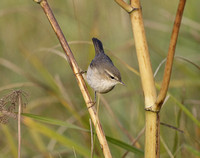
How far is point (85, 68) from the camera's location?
142 inches

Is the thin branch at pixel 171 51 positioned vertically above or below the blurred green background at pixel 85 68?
below

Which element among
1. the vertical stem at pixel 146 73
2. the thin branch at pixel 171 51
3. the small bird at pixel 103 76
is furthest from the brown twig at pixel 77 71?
the small bird at pixel 103 76

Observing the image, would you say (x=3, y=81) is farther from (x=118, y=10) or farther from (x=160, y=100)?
(x=160, y=100)

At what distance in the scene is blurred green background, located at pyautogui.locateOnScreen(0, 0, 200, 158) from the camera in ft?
10.7

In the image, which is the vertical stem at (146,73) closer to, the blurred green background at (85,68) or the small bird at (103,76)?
the blurred green background at (85,68)

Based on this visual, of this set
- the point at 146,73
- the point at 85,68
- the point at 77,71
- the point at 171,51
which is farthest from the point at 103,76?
the point at 171,51

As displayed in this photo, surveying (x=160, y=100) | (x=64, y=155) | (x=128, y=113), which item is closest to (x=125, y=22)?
(x=128, y=113)

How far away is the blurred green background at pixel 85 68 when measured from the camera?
3273mm

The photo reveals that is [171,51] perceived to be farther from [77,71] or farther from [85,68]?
[85,68]

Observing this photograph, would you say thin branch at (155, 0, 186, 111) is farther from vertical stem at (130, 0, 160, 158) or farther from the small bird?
the small bird

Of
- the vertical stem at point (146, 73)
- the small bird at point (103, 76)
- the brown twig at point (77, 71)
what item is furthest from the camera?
the small bird at point (103, 76)

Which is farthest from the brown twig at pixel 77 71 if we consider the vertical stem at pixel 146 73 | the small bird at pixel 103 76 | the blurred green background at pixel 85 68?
the small bird at pixel 103 76

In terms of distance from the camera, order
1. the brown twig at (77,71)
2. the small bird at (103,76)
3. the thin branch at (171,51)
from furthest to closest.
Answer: the small bird at (103,76) → the brown twig at (77,71) → the thin branch at (171,51)

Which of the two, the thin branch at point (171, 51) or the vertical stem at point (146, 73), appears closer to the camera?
the thin branch at point (171, 51)
